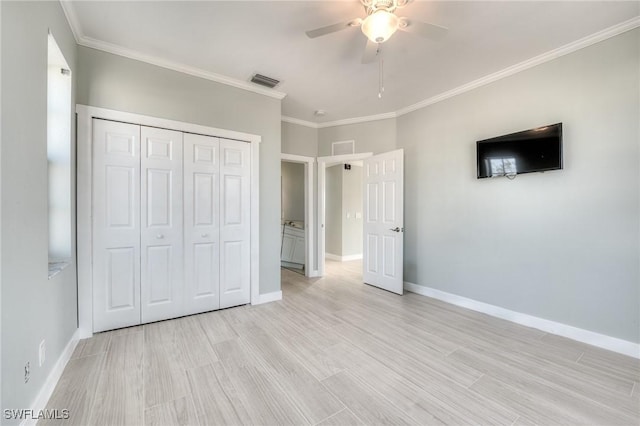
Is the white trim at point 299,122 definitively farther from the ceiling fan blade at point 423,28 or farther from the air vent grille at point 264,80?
the ceiling fan blade at point 423,28

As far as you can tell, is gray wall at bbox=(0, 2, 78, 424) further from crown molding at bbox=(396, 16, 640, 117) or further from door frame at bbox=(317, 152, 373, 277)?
crown molding at bbox=(396, 16, 640, 117)

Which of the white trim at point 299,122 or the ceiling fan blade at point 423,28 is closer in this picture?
the ceiling fan blade at point 423,28

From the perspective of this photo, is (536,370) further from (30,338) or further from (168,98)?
(168,98)

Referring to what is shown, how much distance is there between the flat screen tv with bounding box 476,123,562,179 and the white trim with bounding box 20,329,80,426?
13.6 ft

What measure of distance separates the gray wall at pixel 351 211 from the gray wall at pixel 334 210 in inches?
3.9

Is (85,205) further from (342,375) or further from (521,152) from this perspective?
(521,152)

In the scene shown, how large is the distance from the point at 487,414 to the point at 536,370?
2.60ft

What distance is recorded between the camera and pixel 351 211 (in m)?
6.46

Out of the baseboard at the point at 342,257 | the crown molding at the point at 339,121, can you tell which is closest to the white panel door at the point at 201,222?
the crown molding at the point at 339,121

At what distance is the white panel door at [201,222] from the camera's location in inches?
114

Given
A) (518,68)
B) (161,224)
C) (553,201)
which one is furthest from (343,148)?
(161,224)

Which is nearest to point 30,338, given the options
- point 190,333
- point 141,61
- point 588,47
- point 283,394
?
point 190,333

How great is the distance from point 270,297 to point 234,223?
3.56 feet

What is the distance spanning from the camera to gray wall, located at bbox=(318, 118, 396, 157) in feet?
13.8
